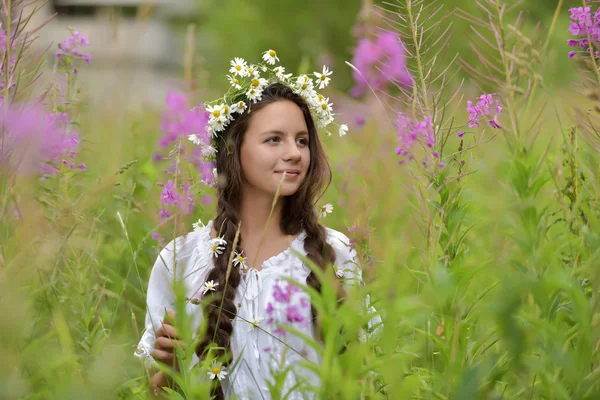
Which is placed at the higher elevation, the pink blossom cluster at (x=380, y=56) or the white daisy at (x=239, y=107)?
the pink blossom cluster at (x=380, y=56)

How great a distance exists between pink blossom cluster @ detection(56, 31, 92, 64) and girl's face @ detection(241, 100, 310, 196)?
772mm

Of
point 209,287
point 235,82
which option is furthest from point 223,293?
point 235,82

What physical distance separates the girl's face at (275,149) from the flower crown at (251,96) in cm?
7

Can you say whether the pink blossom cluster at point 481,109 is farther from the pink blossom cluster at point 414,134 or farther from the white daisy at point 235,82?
the white daisy at point 235,82

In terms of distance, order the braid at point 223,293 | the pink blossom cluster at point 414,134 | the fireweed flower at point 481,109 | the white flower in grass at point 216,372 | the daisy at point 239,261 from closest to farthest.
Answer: the pink blossom cluster at point 414,134
the fireweed flower at point 481,109
the white flower in grass at point 216,372
the braid at point 223,293
the daisy at point 239,261

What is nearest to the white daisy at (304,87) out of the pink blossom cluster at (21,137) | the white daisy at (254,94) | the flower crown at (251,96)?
the flower crown at (251,96)

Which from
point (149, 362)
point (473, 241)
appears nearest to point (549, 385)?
point (149, 362)

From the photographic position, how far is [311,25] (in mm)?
18078

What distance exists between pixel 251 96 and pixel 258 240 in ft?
1.66

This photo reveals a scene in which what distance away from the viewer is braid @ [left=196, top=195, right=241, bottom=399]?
216 centimetres

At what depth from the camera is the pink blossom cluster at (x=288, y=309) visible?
6.84 ft

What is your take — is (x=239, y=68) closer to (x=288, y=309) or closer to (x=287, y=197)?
(x=287, y=197)

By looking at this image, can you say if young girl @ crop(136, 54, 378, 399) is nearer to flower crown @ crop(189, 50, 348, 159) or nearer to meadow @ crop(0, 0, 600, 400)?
flower crown @ crop(189, 50, 348, 159)

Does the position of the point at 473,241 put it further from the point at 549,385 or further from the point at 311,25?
the point at 311,25
